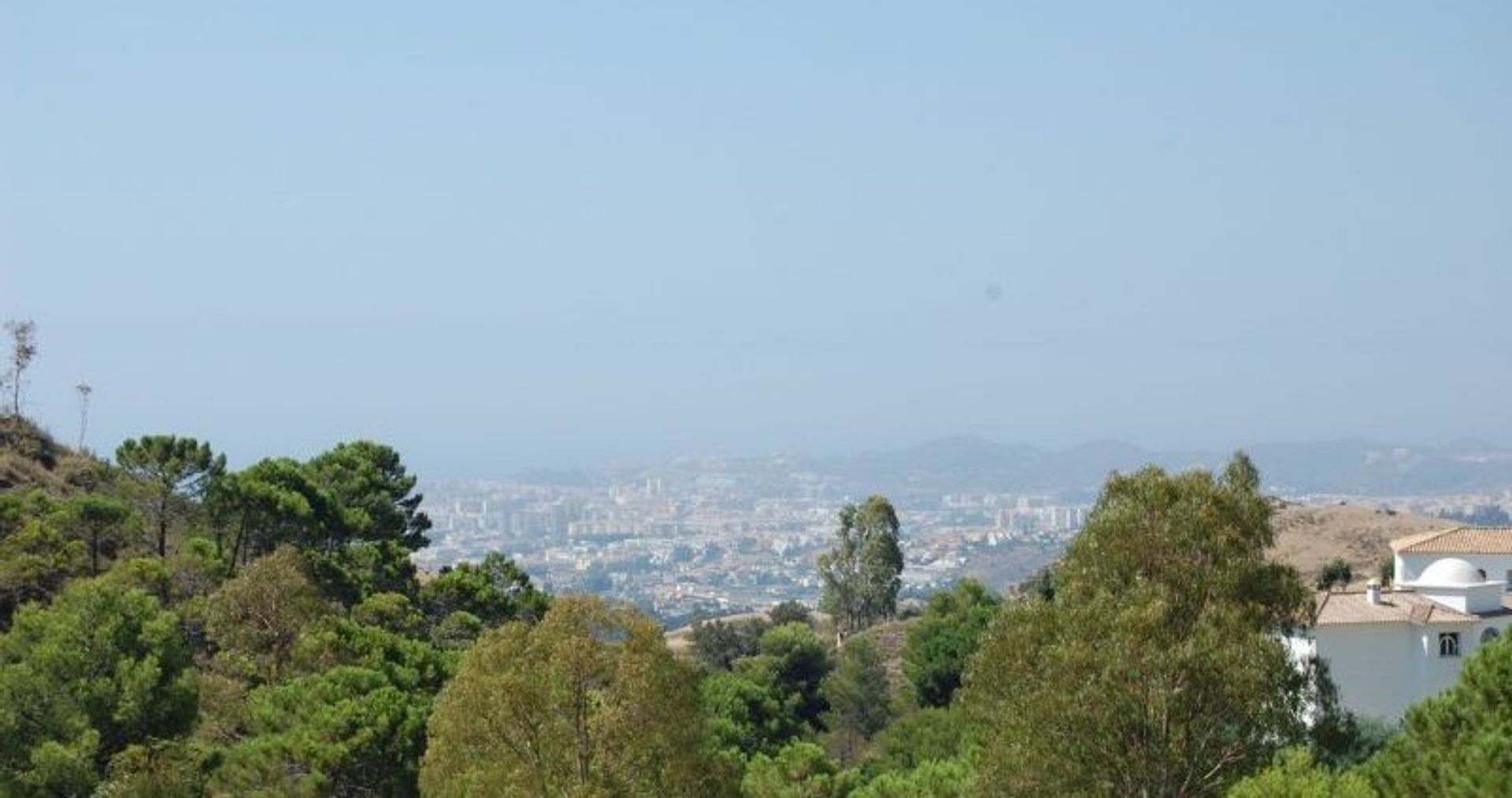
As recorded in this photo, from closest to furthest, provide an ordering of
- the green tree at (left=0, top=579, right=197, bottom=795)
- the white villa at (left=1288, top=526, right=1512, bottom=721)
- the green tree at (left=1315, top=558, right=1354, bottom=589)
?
1. the green tree at (left=0, top=579, right=197, bottom=795)
2. the white villa at (left=1288, top=526, right=1512, bottom=721)
3. the green tree at (left=1315, top=558, right=1354, bottom=589)

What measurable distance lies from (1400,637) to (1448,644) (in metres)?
1.28

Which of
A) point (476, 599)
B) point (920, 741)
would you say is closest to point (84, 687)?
point (476, 599)

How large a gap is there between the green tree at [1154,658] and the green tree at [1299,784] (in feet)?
3.38

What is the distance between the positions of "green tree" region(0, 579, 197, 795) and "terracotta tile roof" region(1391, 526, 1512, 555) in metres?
31.6

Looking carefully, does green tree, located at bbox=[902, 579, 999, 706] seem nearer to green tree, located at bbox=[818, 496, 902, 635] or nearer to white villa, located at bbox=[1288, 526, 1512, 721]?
white villa, located at bbox=[1288, 526, 1512, 721]

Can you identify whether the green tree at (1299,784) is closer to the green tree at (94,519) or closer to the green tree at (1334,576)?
the green tree at (94,519)

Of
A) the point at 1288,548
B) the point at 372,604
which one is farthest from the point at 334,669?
the point at 1288,548

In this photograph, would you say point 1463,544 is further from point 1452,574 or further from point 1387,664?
point 1387,664

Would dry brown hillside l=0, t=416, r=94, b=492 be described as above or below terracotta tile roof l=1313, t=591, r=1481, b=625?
above

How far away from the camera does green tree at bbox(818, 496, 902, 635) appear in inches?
2613

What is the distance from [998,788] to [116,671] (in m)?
14.6

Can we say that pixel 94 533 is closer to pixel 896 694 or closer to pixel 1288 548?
pixel 896 694

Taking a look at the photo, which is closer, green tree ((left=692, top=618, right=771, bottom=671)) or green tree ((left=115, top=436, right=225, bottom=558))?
green tree ((left=115, top=436, right=225, bottom=558))

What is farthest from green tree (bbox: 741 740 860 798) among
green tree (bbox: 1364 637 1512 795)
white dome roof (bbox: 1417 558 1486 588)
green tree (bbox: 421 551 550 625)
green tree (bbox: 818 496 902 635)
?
green tree (bbox: 818 496 902 635)
